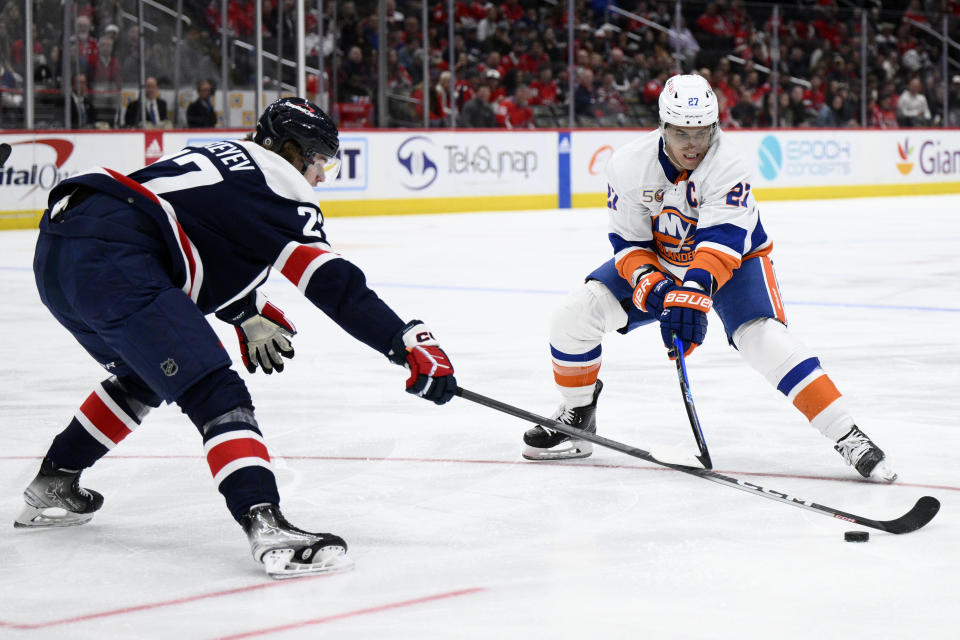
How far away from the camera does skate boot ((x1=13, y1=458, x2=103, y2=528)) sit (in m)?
3.07

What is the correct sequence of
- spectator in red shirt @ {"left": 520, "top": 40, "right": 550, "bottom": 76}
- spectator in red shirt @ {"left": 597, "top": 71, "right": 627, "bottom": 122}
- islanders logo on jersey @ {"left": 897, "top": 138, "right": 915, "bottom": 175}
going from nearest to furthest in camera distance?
spectator in red shirt @ {"left": 520, "top": 40, "right": 550, "bottom": 76}, spectator in red shirt @ {"left": 597, "top": 71, "right": 627, "bottom": 122}, islanders logo on jersey @ {"left": 897, "top": 138, "right": 915, "bottom": 175}

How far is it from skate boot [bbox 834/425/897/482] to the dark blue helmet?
1.47 meters

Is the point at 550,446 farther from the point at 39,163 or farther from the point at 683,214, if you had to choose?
the point at 39,163

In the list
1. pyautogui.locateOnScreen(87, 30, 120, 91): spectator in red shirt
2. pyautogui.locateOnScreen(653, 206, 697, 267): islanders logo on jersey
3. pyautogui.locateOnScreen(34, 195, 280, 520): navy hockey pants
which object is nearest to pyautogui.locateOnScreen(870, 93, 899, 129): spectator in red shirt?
pyautogui.locateOnScreen(87, 30, 120, 91): spectator in red shirt

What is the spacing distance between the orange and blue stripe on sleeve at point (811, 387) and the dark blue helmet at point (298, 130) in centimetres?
134

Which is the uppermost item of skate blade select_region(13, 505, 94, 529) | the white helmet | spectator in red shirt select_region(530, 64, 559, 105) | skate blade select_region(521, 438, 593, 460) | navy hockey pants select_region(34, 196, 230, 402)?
spectator in red shirt select_region(530, 64, 559, 105)

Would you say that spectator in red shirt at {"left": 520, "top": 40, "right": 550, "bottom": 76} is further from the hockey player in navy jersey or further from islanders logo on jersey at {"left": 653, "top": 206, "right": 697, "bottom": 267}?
the hockey player in navy jersey

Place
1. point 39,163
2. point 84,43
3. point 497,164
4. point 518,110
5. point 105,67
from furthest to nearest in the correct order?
point 518,110
point 497,164
point 105,67
point 84,43
point 39,163

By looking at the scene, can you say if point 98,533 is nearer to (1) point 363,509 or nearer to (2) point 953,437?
(1) point 363,509

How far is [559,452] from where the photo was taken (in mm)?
3812

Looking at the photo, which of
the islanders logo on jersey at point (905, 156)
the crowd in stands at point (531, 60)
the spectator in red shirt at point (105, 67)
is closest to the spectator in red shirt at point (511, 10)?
the crowd in stands at point (531, 60)

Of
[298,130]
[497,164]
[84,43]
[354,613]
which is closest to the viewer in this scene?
[354,613]

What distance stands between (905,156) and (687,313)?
50.1 feet

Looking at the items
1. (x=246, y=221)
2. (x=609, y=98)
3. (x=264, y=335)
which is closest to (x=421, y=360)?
(x=246, y=221)
